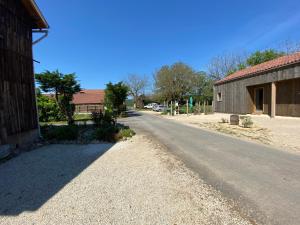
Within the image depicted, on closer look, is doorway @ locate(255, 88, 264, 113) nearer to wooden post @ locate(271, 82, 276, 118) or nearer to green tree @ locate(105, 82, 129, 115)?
wooden post @ locate(271, 82, 276, 118)

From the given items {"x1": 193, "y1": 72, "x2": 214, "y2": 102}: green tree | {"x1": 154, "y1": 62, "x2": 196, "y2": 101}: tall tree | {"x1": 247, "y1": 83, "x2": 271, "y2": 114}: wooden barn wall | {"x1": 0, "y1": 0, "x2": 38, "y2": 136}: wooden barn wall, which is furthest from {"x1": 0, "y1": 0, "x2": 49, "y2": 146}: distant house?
{"x1": 193, "y1": 72, "x2": 214, "y2": 102}: green tree

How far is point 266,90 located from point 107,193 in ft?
61.7

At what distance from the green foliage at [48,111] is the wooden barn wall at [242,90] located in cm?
1708

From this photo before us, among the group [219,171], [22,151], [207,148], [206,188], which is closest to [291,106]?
[207,148]

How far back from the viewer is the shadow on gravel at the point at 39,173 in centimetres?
382

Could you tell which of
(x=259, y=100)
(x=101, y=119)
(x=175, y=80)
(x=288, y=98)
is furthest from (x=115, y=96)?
(x=175, y=80)

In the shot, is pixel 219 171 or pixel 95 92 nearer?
pixel 219 171

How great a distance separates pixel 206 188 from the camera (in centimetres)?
431

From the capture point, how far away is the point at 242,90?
840 inches

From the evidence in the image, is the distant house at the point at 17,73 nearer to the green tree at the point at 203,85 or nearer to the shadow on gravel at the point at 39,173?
the shadow on gravel at the point at 39,173

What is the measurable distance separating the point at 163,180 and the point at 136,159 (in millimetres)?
1978

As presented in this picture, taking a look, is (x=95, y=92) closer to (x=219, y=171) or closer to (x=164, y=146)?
(x=164, y=146)

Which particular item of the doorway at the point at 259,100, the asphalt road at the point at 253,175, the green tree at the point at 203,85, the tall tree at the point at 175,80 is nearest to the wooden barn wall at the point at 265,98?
the doorway at the point at 259,100

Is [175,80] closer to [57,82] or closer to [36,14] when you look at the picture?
[57,82]
